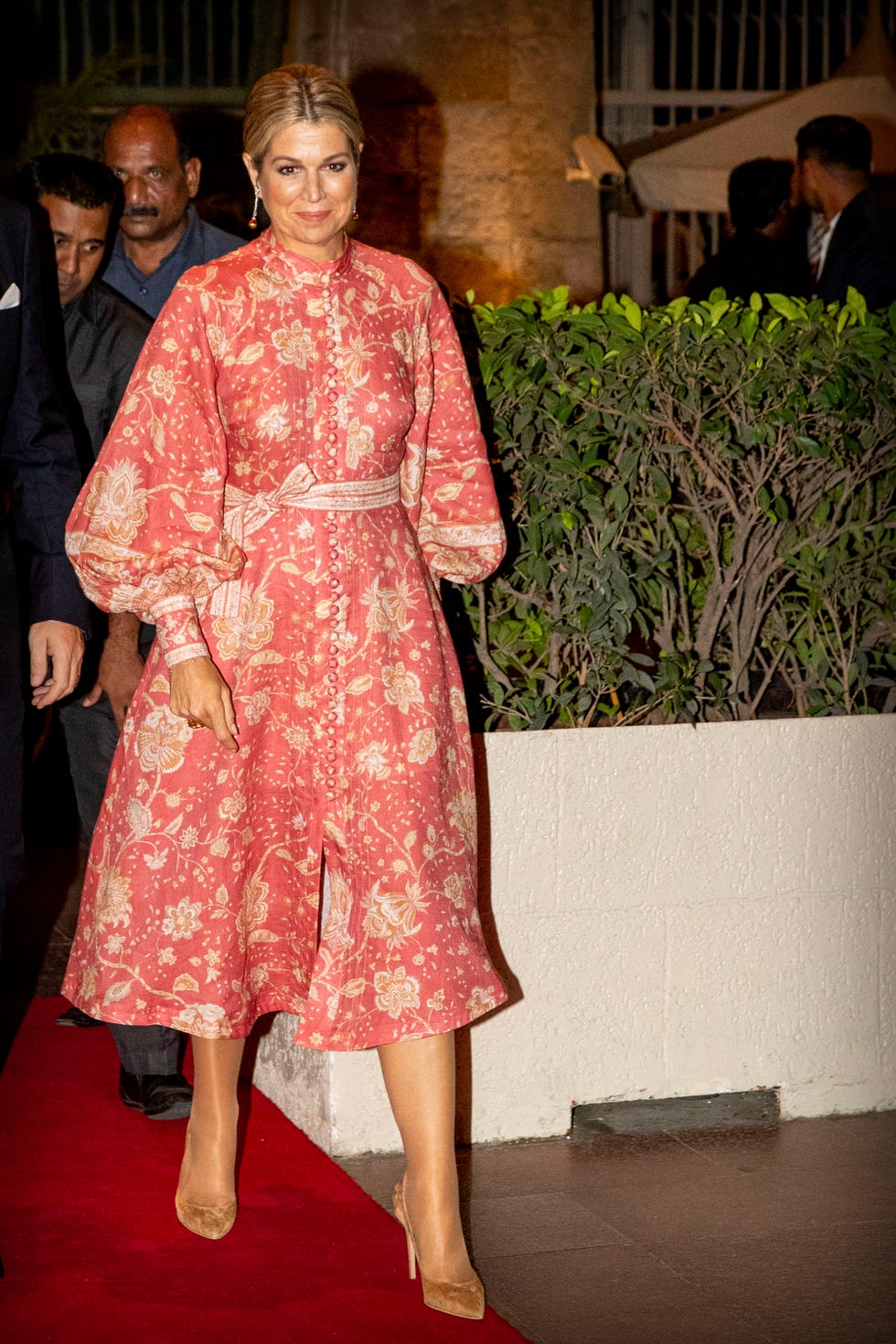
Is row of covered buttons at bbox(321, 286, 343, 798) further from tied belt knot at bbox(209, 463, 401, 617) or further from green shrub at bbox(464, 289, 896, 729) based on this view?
green shrub at bbox(464, 289, 896, 729)

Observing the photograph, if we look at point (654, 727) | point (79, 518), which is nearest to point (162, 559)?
point (79, 518)

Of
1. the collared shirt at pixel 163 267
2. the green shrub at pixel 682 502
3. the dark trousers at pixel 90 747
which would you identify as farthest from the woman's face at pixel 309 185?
the collared shirt at pixel 163 267

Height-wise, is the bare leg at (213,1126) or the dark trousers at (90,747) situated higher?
the dark trousers at (90,747)

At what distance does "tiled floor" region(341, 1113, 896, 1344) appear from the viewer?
2.91 meters

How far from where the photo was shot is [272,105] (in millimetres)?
2865

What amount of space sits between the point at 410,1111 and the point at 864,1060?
150 cm

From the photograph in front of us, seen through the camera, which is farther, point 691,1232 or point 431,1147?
point 691,1232

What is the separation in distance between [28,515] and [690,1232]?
1802 millimetres

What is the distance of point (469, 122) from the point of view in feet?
36.9

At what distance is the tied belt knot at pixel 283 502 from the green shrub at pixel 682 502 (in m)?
0.93

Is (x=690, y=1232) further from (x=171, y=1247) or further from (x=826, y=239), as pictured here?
(x=826, y=239)

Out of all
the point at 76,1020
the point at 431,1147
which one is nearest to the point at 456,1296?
the point at 431,1147

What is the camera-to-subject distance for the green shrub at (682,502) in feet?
12.6

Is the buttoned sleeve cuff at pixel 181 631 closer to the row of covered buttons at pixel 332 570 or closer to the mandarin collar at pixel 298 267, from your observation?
the row of covered buttons at pixel 332 570
